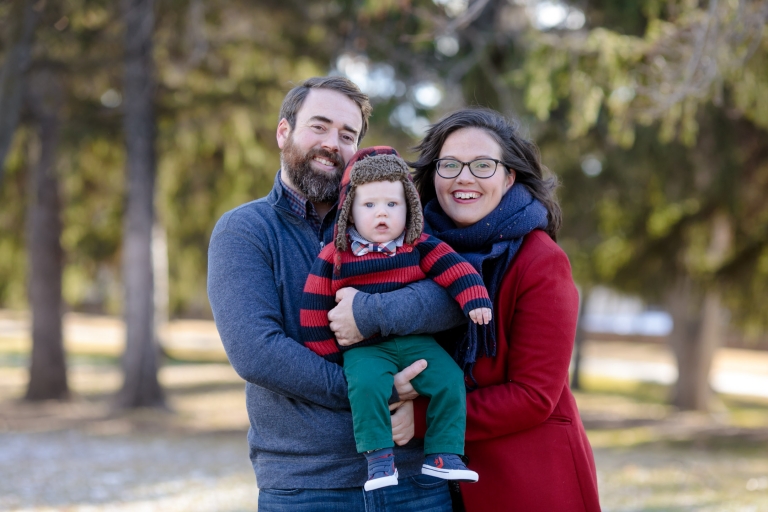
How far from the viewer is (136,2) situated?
11539mm

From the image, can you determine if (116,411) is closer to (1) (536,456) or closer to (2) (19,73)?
(2) (19,73)

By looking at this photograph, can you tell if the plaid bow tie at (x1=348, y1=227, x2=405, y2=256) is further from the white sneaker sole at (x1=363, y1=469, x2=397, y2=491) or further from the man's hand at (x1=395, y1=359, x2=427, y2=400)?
the white sneaker sole at (x1=363, y1=469, x2=397, y2=491)

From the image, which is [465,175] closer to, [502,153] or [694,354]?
[502,153]

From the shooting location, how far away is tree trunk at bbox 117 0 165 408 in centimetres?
1181

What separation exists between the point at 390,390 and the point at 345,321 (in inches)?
9.7

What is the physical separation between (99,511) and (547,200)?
5694mm

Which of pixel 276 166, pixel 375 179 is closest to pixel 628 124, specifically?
pixel 375 179

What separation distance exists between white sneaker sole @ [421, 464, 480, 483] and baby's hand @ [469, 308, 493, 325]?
0.45m

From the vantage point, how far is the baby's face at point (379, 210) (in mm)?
2422

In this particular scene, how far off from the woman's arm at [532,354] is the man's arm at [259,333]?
0.45 metres

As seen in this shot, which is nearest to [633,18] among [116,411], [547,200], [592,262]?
[592,262]

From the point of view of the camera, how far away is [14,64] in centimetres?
621

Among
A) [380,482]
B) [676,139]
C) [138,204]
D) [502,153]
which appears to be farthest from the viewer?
[138,204]

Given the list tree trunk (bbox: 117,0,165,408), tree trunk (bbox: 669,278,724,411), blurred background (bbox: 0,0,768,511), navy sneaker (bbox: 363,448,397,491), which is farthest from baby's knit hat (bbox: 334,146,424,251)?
tree trunk (bbox: 669,278,724,411)
